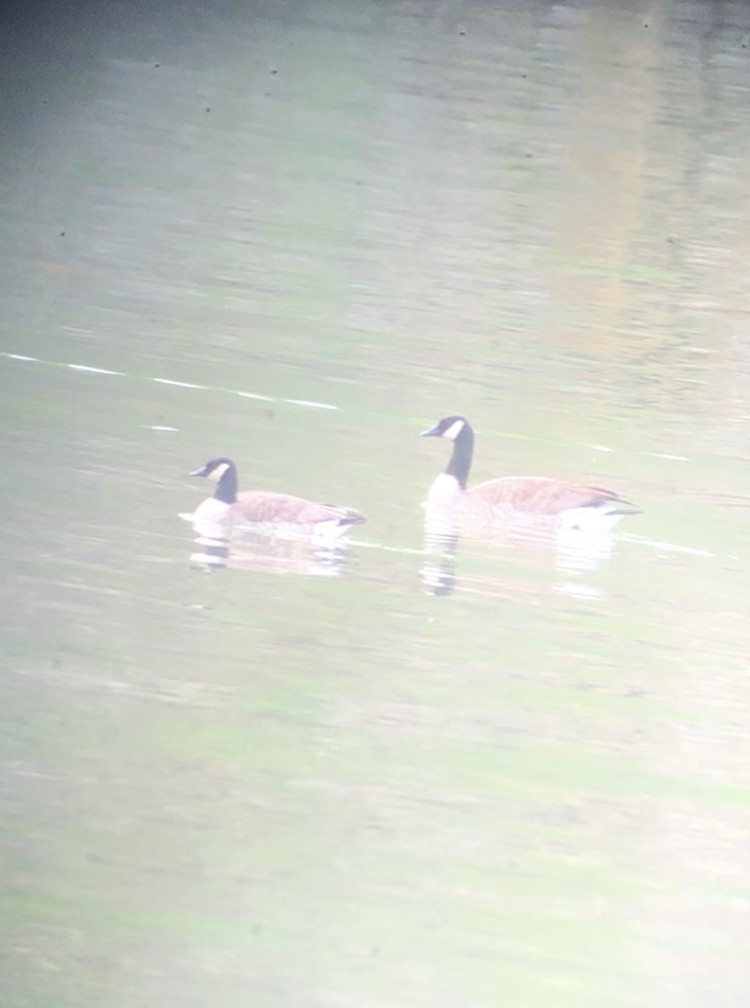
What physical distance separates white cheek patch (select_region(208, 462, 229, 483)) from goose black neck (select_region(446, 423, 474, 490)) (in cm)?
35

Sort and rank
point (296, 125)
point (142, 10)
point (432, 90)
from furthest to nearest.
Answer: point (142, 10)
point (432, 90)
point (296, 125)

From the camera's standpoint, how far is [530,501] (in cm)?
260

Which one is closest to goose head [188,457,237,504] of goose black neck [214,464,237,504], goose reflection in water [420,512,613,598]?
goose black neck [214,464,237,504]

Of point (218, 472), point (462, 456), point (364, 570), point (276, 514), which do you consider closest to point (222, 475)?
point (218, 472)

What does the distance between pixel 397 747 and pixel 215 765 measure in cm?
23

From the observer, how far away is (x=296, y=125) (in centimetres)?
421

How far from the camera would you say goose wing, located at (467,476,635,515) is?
8.49 feet

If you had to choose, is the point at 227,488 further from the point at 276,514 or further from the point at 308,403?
the point at 308,403

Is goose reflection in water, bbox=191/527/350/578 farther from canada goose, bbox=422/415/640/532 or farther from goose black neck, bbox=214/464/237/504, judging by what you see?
canada goose, bbox=422/415/640/532

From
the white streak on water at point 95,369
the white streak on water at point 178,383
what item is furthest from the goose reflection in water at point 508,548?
the white streak on water at point 95,369

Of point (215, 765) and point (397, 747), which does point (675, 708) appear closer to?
point (397, 747)

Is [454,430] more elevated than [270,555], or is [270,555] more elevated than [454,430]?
[454,430]

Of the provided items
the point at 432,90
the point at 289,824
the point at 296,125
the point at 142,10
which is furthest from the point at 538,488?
the point at 142,10

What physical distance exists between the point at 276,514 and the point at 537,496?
41cm
